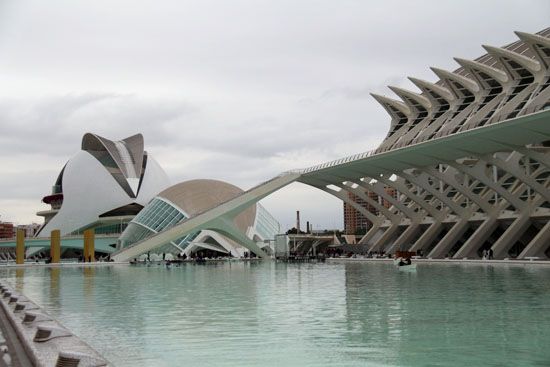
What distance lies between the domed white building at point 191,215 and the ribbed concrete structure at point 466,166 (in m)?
6.76

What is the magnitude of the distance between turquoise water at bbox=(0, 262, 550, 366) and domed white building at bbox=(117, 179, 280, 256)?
40533mm

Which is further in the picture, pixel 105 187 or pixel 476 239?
pixel 105 187

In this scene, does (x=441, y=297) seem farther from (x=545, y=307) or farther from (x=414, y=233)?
(x=414, y=233)

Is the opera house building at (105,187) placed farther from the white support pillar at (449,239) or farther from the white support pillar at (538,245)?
the white support pillar at (538,245)

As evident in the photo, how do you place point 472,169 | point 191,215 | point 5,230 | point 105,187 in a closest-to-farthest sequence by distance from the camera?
point 472,169 → point 191,215 → point 105,187 → point 5,230

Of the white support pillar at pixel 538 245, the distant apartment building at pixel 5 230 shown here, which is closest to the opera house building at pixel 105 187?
the white support pillar at pixel 538 245

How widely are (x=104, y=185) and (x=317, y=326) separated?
75.7m

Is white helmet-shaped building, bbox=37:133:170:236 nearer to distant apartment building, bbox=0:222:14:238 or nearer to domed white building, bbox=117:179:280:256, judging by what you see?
domed white building, bbox=117:179:280:256

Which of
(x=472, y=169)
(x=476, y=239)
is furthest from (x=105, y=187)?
(x=472, y=169)

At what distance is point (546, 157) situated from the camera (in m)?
38.6

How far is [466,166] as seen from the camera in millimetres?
43812

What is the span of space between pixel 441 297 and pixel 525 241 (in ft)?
114

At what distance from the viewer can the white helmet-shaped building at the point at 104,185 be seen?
84250 millimetres

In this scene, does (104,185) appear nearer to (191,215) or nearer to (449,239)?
(191,215)
